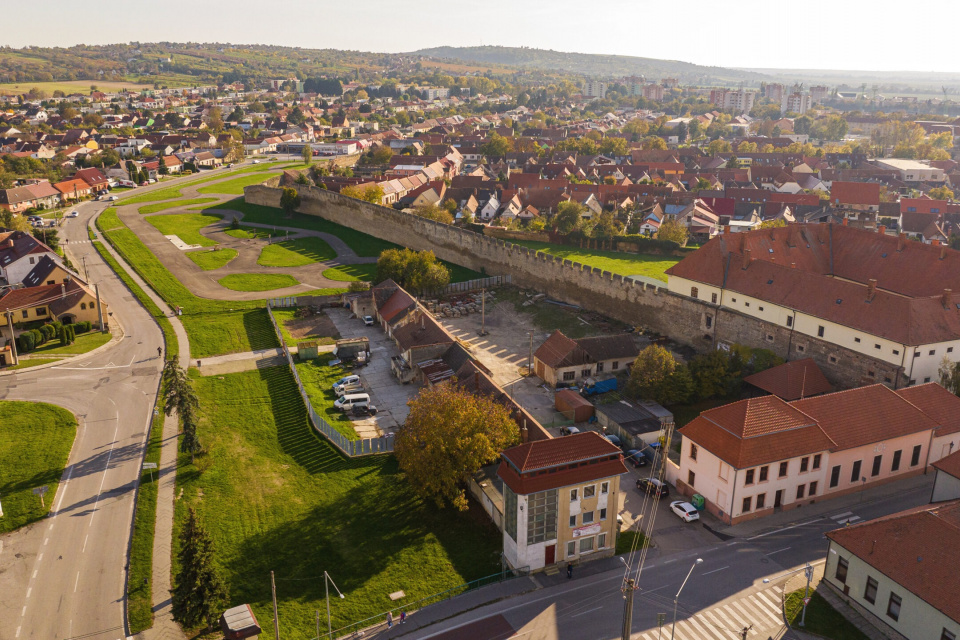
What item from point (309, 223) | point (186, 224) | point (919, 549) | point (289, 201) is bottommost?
point (309, 223)

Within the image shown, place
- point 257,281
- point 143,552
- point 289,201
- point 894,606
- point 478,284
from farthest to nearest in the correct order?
point 289,201 < point 257,281 < point 478,284 < point 143,552 < point 894,606

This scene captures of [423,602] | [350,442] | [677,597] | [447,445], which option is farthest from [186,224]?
[677,597]

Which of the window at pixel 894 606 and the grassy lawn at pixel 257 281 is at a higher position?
the window at pixel 894 606

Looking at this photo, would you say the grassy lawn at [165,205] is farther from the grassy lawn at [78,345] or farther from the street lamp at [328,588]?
the street lamp at [328,588]

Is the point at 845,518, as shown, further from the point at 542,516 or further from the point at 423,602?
the point at 423,602

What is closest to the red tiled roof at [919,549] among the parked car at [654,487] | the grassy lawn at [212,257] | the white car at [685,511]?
the white car at [685,511]

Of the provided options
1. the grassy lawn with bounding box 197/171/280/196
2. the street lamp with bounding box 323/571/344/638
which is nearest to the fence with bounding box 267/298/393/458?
the street lamp with bounding box 323/571/344/638
